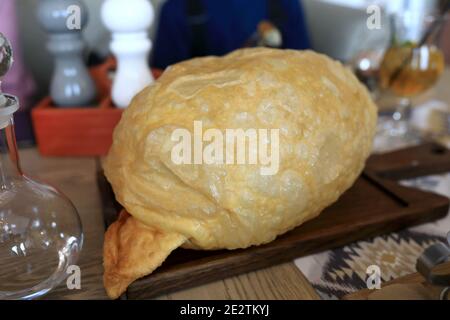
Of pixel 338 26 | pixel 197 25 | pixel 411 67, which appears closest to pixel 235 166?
pixel 411 67

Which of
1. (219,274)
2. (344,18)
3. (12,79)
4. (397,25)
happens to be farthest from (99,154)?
(344,18)

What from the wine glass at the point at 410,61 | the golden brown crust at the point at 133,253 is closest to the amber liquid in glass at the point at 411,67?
the wine glass at the point at 410,61

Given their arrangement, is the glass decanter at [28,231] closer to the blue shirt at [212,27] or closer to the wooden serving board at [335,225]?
the wooden serving board at [335,225]

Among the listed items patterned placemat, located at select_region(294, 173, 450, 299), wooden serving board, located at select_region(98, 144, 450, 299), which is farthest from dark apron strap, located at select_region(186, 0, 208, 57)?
patterned placemat, located at select_region(294, 173, 450, 299)

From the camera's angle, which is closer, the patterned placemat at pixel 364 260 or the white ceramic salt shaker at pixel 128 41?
the patterned placemat at pixel 364 260

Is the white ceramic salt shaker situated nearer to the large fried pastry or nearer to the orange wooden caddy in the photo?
the orange wooden caddy
